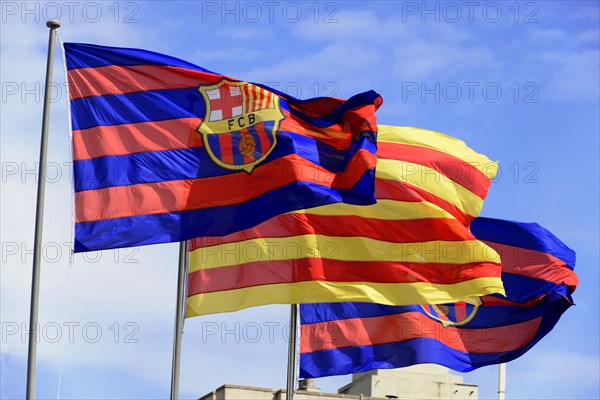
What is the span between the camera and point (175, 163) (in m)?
27.3

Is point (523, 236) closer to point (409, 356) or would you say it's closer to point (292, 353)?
point (409, 356)

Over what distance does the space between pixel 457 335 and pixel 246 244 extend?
8239 mm

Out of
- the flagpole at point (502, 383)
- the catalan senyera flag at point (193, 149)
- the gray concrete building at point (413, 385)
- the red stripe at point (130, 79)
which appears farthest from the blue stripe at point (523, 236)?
the gray concrete building at point (413, 385)

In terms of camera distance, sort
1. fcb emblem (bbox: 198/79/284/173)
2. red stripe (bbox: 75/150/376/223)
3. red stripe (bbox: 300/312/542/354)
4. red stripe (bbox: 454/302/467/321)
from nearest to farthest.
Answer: red stripe (bbox: 75/150/376/223) → fcb emblem (bbox: 198/79/284/173) → red stripe (bbox: 300/312/542/354) → red stripe (bbox: 454/302/467/321)

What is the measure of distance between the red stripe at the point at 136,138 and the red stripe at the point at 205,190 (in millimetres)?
716

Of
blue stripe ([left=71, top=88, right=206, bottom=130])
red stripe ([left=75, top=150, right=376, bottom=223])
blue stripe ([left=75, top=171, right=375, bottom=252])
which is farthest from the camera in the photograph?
blue stripe ([left=71, top=88, right=206, bottom=130])

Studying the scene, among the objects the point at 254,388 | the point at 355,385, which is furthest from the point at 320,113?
the point at 355,385

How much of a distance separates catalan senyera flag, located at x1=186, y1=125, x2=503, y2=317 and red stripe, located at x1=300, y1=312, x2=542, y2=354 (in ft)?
13.0

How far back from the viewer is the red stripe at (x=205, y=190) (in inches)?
1045

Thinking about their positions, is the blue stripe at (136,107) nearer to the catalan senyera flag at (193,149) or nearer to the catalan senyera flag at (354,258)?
the catalan senyera flag at (193,149)

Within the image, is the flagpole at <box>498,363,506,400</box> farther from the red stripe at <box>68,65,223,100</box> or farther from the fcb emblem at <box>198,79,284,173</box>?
the red stripe at <box>68,65,223,100</box>

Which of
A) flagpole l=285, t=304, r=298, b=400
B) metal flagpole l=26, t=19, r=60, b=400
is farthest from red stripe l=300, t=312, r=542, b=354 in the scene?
metal flagpole l=26, t=19, r=60, b=400

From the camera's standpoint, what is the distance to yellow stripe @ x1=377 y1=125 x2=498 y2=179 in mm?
33013

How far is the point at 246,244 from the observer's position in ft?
100
